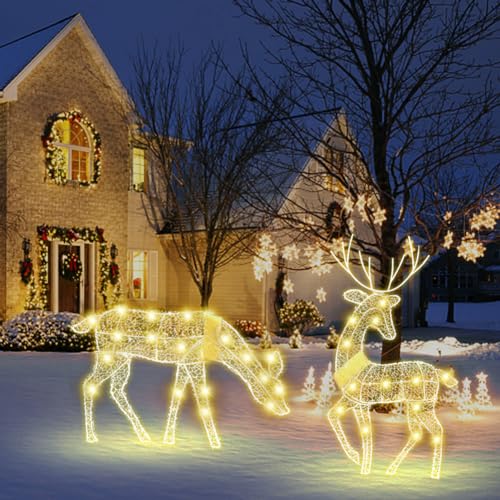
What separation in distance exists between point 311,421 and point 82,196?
11.9m

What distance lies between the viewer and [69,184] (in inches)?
750

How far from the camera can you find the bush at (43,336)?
15.6 meters

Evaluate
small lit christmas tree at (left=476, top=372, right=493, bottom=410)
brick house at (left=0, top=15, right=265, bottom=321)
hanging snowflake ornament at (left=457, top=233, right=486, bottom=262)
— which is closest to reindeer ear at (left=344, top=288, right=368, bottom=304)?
hanging snowflake ornament at (left=457, top=233, right=486, bottom=262)

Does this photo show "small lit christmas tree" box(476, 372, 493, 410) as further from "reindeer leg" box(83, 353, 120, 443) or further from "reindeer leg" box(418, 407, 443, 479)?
"reindeer leg" box(83, 353, 120, 443)

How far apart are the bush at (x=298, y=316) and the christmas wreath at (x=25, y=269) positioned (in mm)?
6707

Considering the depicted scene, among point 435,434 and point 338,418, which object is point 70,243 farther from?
point 435,434

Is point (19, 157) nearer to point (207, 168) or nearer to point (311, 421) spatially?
point (207, 168)

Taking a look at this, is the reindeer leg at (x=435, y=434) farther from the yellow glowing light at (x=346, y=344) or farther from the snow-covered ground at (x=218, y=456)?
the yellow glowing light at (x=346, y=344)

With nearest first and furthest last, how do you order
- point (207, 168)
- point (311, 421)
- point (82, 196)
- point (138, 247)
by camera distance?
point (311, 421)
point (207, 168)
point (82, 196)
point (138, 247)

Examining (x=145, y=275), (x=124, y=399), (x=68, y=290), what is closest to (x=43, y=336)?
(x=68, y=290)

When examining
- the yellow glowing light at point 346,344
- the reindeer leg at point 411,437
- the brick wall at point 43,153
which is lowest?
the reindeer leg at point 411,437

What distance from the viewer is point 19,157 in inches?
706

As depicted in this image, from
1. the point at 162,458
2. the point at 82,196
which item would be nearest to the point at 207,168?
the point at 82,196

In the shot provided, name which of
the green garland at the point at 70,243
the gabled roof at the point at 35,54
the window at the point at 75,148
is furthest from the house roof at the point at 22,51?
the green garland at the point at 70,243
